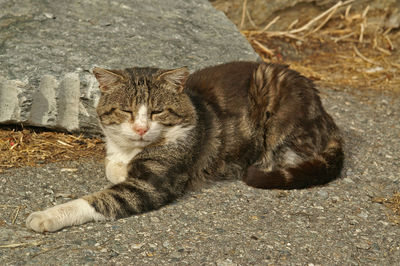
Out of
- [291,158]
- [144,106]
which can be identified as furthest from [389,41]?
[144,106]

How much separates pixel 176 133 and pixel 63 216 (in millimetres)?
1033

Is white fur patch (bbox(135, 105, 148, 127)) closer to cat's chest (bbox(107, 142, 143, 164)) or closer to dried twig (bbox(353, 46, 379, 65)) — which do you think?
cat's chest (bbox(107, 142, 143, 164))

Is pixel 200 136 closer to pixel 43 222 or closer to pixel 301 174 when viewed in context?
pixel 301 174

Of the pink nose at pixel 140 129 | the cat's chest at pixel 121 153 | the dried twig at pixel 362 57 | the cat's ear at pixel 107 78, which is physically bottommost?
the cat's chest at pixel 121 153

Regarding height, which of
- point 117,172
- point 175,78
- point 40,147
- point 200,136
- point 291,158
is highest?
point 175,78

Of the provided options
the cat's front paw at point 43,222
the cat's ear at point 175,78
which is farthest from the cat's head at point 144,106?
the cat's front paw at point 43,222

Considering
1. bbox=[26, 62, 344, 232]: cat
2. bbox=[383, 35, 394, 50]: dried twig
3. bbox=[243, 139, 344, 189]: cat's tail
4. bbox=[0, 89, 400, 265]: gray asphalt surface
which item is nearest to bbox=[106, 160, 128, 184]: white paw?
bbox=[26, 62, 344, 232]: cat

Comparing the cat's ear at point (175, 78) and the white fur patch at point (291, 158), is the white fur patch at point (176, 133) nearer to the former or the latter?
the cat's ear at point (175, 78)

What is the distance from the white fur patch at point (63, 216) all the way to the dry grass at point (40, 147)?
0.95 metres

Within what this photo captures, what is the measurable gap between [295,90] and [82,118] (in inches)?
73.7

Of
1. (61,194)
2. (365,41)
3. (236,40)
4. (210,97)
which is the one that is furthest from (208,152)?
(365,41)

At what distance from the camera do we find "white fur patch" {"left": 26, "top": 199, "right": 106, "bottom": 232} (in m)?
3.26

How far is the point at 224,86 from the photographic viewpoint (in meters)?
4.39

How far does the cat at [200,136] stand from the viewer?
12.0ft
